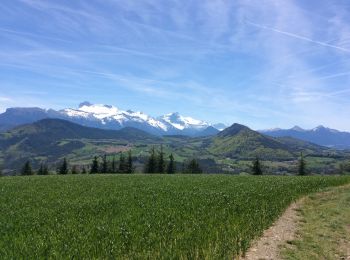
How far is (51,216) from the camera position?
25.1 metres

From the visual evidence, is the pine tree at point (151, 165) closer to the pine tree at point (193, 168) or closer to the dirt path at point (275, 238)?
the pine tree at point (193, 168)

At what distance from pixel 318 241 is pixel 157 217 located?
9.94 m

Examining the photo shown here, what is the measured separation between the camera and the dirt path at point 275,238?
63.7 feet

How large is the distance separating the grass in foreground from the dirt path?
533 millimetres

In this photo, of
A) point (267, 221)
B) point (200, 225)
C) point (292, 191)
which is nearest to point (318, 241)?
point (267, 221)

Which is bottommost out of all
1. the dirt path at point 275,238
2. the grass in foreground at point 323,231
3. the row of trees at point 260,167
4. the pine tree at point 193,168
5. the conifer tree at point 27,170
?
the conifer tree at point 27,170

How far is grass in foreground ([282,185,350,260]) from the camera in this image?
65.4 ft

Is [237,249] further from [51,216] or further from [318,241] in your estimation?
[51,216]

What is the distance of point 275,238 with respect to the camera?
2269 cm

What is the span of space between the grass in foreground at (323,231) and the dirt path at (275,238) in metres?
0.53

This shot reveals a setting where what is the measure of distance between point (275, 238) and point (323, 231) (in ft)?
13.4

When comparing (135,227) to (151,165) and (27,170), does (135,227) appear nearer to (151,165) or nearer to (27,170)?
(151,165)

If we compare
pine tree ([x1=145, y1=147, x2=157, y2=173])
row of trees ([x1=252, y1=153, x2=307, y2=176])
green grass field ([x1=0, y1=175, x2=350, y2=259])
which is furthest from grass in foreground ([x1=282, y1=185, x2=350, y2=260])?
pine tree ([x1=145, y1=147, x2=157, y2=173])

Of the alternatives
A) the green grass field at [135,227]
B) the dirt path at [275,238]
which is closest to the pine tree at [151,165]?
the green grass field at [135,227]
